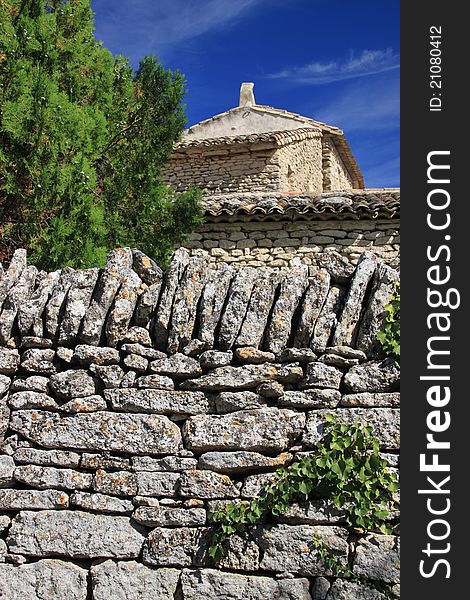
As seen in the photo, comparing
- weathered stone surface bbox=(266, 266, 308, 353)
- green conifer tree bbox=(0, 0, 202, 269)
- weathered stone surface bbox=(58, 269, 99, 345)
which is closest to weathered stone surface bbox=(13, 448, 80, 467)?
weathered stone surface bbox=(58, 269, 99, 345)

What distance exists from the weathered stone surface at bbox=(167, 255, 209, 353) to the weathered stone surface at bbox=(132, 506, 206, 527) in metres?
0.85

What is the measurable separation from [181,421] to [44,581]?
1.10m

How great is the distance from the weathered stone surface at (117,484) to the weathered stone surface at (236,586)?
1.70ft

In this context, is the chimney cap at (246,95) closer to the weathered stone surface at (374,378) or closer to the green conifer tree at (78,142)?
the green conifer tree at (78,142)

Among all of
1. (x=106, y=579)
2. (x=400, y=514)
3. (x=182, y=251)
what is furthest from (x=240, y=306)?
(x=106, y=579)

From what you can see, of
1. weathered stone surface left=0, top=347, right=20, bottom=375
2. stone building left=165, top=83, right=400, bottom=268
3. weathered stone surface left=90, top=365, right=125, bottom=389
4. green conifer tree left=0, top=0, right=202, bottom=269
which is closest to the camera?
weathered stone surface left=90, top=365, right=125, bottom=389

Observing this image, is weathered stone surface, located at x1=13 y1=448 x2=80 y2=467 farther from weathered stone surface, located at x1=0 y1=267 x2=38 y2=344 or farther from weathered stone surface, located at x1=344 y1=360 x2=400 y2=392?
weathered stone surface, located at x1=344 y1=360 x2=400 y2=392

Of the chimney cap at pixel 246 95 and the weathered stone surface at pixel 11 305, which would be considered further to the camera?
the chimney cap at pixel 246 95

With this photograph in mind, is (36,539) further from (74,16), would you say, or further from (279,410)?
(74,16)

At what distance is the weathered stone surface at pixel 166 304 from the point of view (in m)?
3.76

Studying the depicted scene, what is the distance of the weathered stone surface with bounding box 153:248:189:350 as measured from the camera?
12.3 ft

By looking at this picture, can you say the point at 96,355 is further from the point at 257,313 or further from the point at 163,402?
the point at 257,313

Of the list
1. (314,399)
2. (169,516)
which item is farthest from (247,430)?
(169,516)

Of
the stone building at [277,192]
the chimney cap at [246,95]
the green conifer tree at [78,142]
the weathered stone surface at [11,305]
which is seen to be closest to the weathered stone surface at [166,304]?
the weathered stone surface at [11,305]
